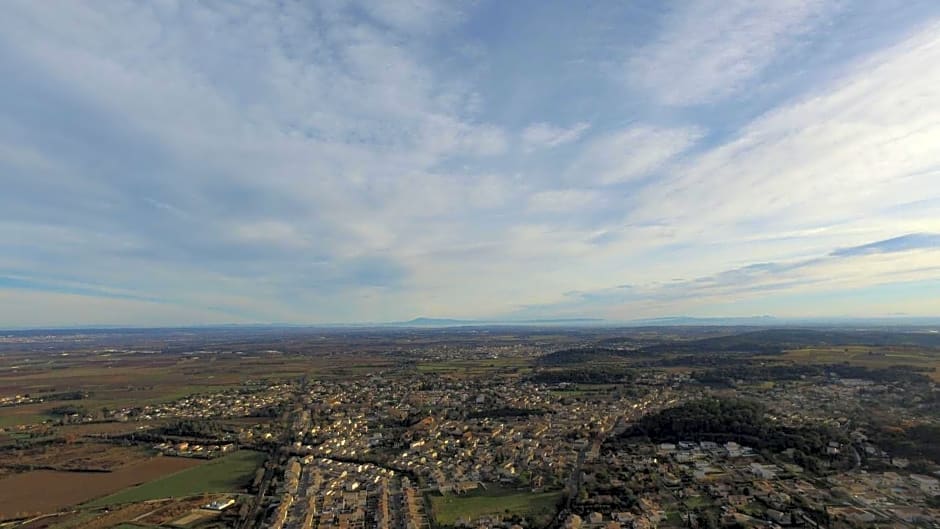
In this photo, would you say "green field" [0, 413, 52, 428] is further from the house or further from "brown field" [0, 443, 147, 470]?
the house

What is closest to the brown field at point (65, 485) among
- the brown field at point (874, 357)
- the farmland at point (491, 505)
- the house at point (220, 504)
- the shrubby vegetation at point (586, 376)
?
the house at point (220, 504)

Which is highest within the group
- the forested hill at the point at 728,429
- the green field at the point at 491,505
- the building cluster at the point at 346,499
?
the forested hill at the point at 728,429

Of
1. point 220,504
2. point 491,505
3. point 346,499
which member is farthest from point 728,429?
point 220,504

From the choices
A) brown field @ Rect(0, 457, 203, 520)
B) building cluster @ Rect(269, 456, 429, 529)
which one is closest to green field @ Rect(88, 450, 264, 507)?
brown field @ Rect(0, 457, 203, 520)

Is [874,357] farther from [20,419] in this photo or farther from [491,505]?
[20,419]

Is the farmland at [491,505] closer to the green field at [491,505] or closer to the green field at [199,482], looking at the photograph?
the green field at [491,505]

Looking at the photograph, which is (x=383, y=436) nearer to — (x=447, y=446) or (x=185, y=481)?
(x=447, y=446)

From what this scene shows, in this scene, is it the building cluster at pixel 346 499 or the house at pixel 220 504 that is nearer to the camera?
the building cluster at pixel 346 499
